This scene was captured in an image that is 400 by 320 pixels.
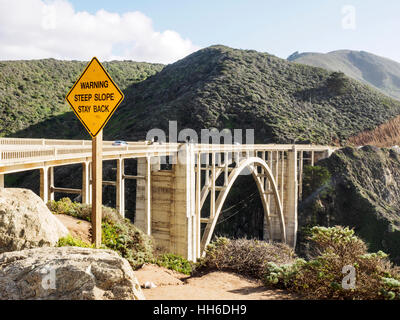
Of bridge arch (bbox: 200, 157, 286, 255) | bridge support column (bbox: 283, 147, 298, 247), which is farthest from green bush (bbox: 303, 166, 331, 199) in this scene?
bridge arch (bbox: 200, 157, 286, 255)

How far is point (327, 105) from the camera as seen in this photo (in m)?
64.8

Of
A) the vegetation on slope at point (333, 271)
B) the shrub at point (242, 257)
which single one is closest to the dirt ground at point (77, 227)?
the shrub at point (242, 257)

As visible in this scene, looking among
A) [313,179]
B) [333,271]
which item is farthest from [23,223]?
[313,179]

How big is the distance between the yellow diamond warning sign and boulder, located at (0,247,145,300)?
7.66 ft

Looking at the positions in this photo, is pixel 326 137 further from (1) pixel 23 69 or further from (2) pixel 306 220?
(1) pixel 23 69

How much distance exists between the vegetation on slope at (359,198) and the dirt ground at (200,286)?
3190 centimetres

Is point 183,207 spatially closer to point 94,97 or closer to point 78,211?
point 78,211

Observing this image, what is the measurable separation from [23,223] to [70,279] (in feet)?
7.85

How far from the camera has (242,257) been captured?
9.24m

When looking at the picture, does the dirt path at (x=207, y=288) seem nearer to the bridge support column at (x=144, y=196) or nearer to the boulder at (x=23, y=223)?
the boulder at (x=23, y=223)

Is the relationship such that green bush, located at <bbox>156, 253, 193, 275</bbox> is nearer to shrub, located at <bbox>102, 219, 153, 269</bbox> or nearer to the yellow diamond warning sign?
shrub, located at <bbox>102, 219, 153, 269</bbox>

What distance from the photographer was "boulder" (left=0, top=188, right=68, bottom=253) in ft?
18.8

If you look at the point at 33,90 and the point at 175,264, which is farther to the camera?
the point at 33,90
